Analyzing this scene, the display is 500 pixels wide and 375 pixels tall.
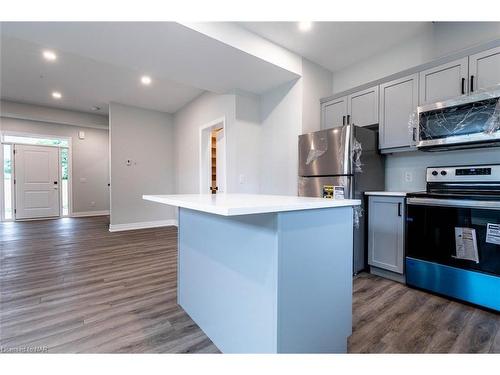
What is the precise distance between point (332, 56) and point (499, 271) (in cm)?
284

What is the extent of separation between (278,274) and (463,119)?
89.1 inches

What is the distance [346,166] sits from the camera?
255 centimetres

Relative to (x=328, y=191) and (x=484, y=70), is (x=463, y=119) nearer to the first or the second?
(x=484, y=70)

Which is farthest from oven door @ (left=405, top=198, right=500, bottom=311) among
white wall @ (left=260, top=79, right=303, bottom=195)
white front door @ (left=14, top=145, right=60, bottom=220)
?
white front door @ (left=14, top=145, right=60, bottom=220)

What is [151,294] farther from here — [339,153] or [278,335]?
[339,153]

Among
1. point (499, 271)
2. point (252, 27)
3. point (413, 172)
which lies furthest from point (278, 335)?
point (252, 27)

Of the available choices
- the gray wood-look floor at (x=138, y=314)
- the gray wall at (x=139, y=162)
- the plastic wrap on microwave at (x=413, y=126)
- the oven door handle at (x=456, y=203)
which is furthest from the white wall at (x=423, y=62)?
the gray wall at (x=139, y=162)

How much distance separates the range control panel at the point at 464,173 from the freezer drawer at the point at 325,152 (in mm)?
807

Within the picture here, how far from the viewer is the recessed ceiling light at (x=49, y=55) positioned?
3.28 metres

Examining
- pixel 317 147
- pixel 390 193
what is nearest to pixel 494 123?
pixel 390 193

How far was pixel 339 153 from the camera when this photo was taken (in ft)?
8.57

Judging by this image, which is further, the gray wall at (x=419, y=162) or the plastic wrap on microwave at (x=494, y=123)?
the gray wall at (x=419, y=162)

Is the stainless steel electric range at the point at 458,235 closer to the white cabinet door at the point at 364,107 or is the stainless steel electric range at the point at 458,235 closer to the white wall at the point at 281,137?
the white cabinet door at the point at 364,107

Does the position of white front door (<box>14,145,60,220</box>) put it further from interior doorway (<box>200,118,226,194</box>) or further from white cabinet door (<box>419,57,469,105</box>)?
white cabinet door (<box>419,57,469,105</box>)
